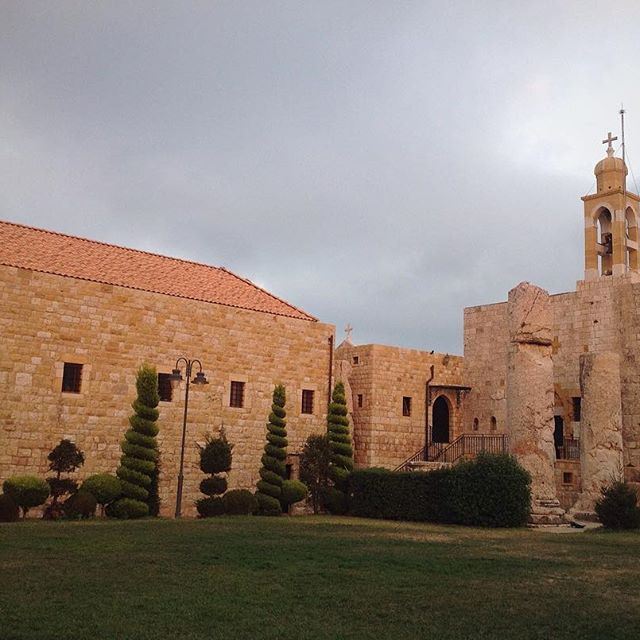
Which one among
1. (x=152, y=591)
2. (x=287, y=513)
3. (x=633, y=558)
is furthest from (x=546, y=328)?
(x=152, y=591)

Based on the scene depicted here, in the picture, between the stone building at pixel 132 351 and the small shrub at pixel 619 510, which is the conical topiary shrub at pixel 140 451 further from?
the small shrub at pixel 619 510

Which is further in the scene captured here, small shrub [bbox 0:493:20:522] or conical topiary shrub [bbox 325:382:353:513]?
conical topiary shrub [bbox 325:382:353:513]

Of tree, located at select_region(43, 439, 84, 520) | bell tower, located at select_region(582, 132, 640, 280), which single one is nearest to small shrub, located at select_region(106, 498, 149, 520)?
tree, located at select_region(43, 439, 84, 520)

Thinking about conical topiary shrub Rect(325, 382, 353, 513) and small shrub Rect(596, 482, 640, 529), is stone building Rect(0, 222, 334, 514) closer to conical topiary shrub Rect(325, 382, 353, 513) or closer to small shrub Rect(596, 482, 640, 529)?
conical topiary shrub Rect(325, 382, 353, 513)

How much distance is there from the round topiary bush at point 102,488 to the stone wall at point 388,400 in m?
10.2

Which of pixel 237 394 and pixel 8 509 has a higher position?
pixel 237 394

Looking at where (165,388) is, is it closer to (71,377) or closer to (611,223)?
(71,377)

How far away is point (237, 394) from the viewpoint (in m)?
23.9

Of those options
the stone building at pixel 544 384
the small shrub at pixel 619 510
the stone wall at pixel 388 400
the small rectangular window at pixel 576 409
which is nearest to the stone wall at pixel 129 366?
the stone wall at pixel 388 400

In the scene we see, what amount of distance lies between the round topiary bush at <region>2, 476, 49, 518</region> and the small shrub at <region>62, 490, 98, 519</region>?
2.32 ft

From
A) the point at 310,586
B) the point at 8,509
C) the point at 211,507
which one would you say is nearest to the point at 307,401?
Result: the point at 211,507

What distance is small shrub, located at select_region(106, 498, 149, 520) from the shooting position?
63.2 feet

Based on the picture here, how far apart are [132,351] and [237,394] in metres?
3.92

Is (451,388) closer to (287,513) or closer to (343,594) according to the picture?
(287,513)
